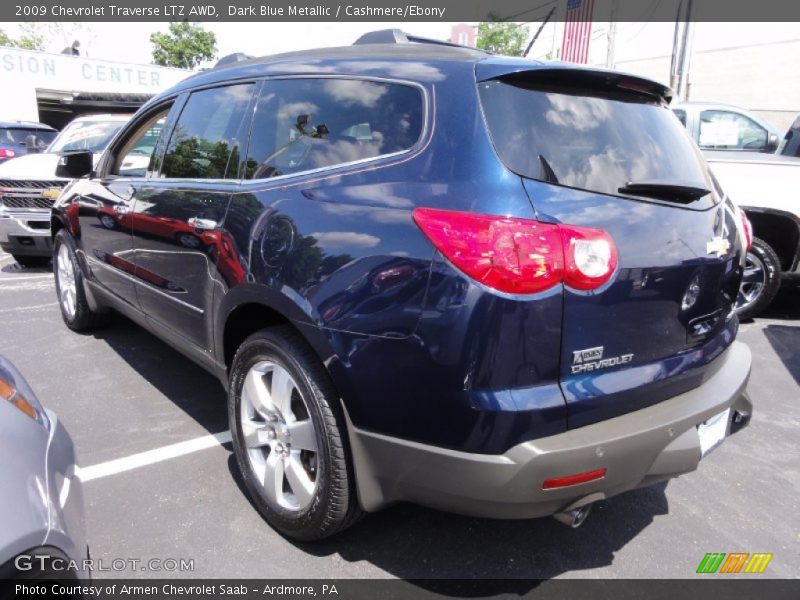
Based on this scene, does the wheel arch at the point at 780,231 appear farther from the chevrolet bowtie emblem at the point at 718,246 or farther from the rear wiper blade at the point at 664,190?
the rear wiper blade at the point at 664,190

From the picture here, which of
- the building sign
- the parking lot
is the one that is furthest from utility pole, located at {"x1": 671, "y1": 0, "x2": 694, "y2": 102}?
the building sign

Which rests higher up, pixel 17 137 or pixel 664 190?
pixel 664 190

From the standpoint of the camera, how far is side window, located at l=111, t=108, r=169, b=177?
377cm

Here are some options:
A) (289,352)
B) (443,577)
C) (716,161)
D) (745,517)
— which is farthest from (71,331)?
(716,161)

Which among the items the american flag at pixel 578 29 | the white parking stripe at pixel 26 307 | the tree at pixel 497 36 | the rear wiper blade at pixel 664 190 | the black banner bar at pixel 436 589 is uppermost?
the tree at pixel 497 36

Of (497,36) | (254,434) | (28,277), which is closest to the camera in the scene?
(254,434)

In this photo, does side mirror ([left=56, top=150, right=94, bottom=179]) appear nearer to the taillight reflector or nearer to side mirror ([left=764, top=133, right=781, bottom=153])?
the taillight reflector

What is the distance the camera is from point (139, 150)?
13.9 feet

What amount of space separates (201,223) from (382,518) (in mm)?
1569

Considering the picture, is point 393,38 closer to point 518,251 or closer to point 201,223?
point 201,223

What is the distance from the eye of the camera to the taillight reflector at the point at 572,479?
186cm

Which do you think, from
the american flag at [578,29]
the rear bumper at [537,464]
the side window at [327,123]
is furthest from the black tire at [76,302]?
the american flag at [578,29]

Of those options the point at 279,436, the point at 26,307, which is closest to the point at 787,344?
the point at 279,436

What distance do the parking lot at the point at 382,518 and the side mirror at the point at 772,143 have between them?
488cm
